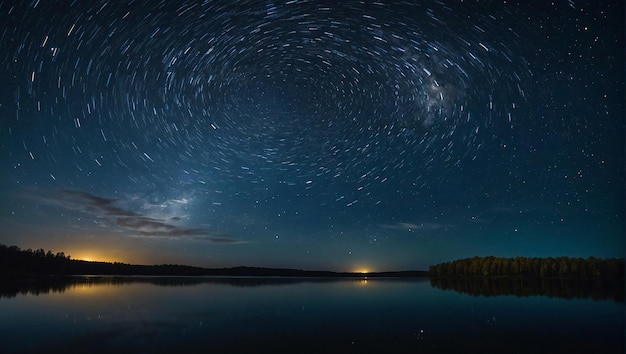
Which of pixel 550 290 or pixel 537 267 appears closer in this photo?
pixel 550 290

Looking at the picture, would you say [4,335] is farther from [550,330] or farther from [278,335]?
[550,330]

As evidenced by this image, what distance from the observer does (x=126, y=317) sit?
23.3 metres

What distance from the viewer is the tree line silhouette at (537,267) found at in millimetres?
117438

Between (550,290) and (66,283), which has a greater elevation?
(550,290)

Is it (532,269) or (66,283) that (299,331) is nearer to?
(66,283)

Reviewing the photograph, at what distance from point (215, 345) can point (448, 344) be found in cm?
880

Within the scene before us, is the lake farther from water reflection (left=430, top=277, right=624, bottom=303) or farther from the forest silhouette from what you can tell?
the forest silhouette

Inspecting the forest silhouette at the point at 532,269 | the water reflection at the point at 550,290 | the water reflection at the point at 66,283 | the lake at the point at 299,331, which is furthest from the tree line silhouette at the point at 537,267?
the lake at the point at 299,331

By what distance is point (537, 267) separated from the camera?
427 ft

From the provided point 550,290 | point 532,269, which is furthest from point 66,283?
point 532,269

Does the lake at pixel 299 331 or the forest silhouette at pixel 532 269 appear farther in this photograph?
the forest silhouette at pixel 532 269

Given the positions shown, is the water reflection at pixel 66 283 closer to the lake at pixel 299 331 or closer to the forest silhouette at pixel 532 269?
the lake at pixel 299 331

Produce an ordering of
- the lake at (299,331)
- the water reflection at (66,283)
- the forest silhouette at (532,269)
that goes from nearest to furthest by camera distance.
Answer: the lake at (299,331) < the water reflection at (66,283) < the forest silhouette at (532,269)

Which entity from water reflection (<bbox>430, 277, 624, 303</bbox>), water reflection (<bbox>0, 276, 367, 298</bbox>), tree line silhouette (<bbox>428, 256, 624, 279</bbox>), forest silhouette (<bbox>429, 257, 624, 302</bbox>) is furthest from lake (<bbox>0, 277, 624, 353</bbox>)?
tree line silhouette (<bbox>428, 256, 624, 279</bbox>)
